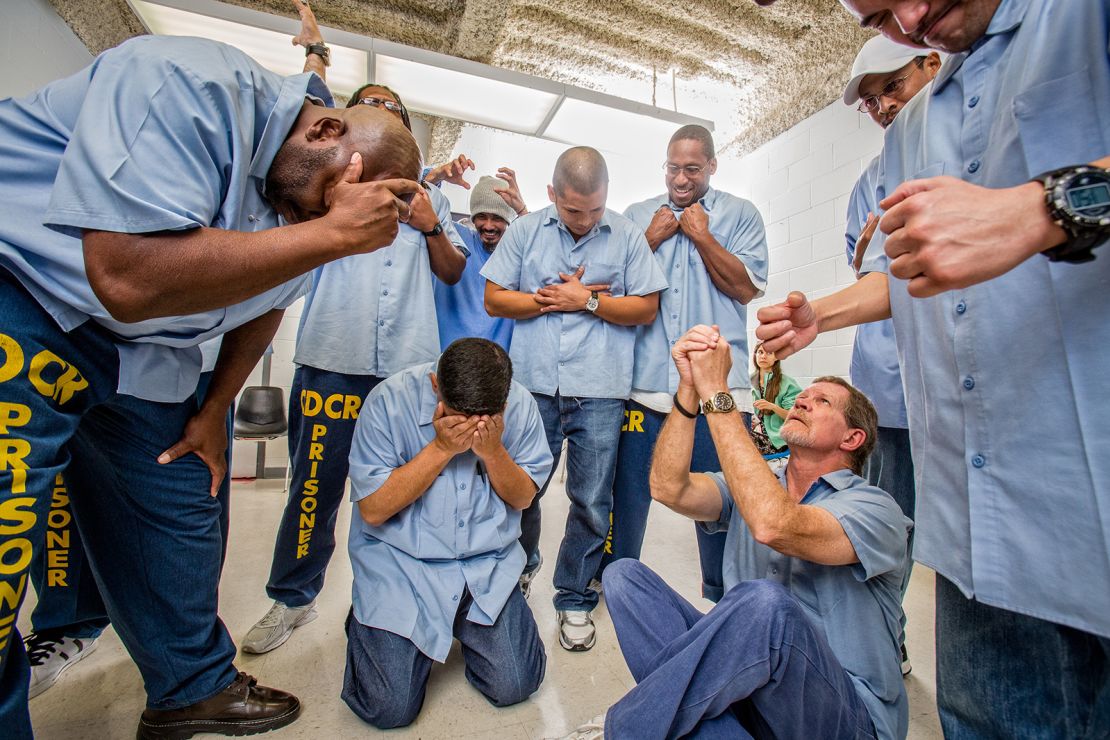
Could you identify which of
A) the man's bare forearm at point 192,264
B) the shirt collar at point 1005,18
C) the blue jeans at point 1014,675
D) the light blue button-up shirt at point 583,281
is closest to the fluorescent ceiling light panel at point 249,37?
the light blue button-up shirt at point 583,281

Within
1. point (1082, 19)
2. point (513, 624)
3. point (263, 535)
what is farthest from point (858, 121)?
point (263, 535)

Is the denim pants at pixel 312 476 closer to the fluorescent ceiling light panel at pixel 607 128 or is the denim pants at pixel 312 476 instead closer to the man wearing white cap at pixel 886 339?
the man wearing white cap at pixel 886 339

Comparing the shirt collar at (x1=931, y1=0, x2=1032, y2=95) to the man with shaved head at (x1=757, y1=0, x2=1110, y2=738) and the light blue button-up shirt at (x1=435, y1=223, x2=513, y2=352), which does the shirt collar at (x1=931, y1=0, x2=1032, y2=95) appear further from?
the light blue button-up shirt at (x1=435, y1=223, x2=513, y2=352)

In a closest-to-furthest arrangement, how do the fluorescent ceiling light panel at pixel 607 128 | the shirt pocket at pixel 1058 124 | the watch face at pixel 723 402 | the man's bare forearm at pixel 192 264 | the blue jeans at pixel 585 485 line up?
the shirt pocket at pixel 1058 124 < the man's bare forearm at pixel 192 264 < the watch face at pixel 723 402 < the blue jeans at pixel 585 485 < the fluorescent ceiling light panel at pixel 607 128

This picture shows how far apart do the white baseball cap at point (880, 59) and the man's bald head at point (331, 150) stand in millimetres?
1453

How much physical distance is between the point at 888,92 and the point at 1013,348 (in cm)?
136

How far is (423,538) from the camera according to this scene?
4.91 ft

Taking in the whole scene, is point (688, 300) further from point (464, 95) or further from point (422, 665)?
point (464, 95)

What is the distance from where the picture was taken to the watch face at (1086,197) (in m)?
0.50

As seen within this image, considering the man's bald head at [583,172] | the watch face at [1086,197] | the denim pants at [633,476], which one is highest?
the man's bald head at [583,172]

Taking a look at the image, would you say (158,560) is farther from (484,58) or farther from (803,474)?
(484,58)

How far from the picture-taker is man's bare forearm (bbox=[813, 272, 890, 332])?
99 centimetres

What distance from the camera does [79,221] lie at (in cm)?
69

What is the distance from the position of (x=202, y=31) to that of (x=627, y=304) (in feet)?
9.37
